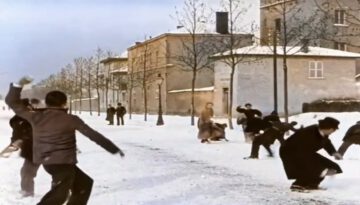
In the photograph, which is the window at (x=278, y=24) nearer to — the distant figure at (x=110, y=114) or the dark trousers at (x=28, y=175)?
the distant figure at (x=110, y=114)

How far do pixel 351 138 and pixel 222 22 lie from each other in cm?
542

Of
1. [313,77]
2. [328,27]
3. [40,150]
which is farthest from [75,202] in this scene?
[313,77]

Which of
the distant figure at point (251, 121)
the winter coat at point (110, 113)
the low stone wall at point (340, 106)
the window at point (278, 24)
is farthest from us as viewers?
the window at point (278, 24)

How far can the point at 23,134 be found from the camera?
4.14 meters

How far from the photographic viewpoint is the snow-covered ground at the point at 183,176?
161 inches

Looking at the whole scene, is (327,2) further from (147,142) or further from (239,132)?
(239,132)

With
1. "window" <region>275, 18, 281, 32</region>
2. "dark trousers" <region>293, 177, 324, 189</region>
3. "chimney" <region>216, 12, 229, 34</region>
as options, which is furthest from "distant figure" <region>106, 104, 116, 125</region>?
"chimney" <region>216, 12, 229, 34</region>

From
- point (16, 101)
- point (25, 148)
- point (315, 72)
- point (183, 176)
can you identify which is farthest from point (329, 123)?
point (315, 72)

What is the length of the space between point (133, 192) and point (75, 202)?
1.16 m

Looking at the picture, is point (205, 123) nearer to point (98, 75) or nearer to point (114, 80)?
point (114, 80)

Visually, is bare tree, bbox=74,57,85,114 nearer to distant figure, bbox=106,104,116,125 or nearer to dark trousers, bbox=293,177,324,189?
distant figure, bbox=106,104,116,125

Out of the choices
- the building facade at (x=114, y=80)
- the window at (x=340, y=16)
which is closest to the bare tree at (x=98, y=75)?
the building facade at (x=114, y=80)

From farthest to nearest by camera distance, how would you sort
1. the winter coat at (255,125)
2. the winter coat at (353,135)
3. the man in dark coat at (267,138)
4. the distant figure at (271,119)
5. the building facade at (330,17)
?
the winter coat at (255,125) → the distant figure at (271,119) → the man in dark coat at (267,138) → the building facade at (330,17) → the winter coat at (353,135)

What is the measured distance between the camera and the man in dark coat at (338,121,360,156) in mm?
5639
